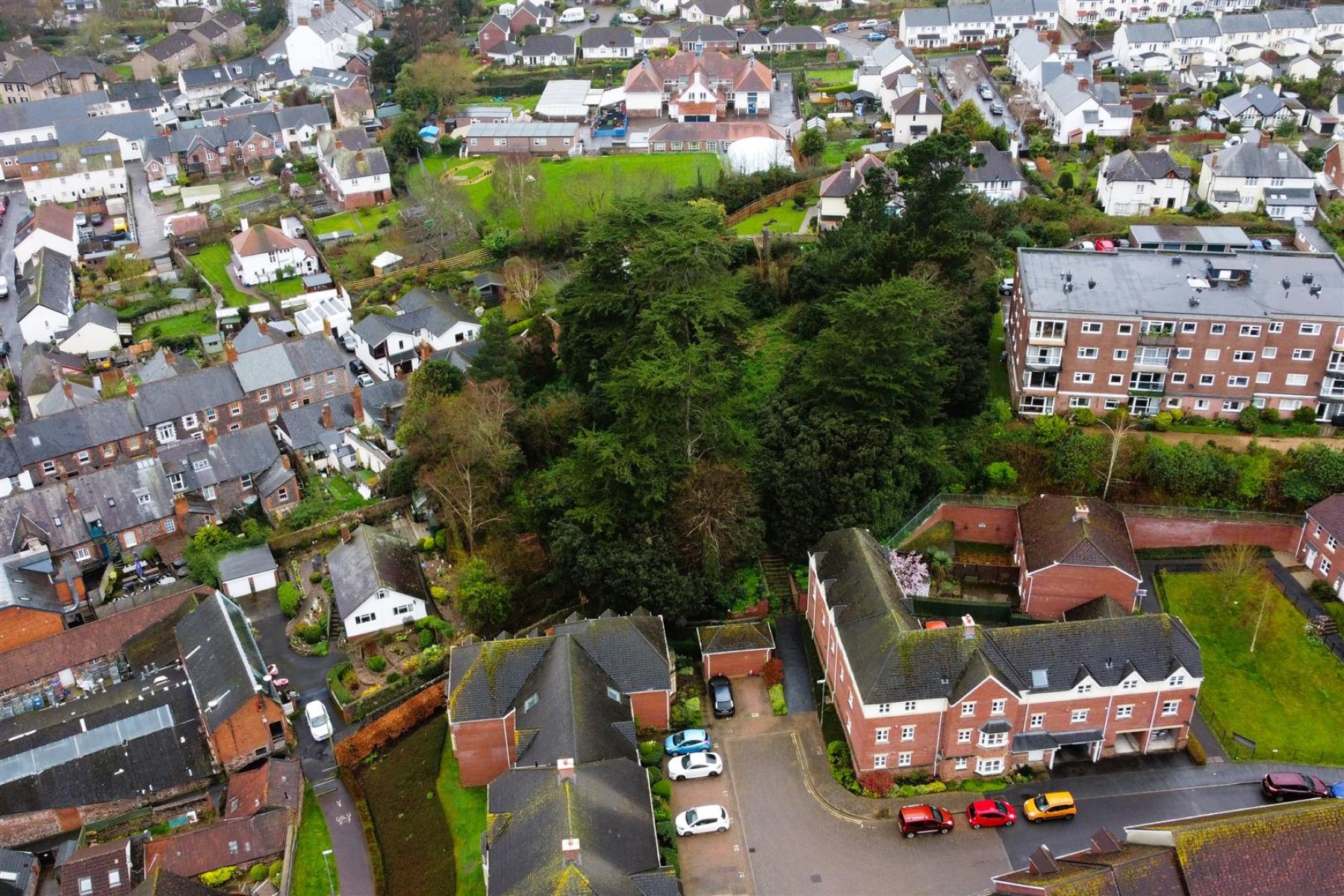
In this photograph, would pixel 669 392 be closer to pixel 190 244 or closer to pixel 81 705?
pixel 81 705

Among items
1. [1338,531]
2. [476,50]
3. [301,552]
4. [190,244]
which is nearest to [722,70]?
[476,50]

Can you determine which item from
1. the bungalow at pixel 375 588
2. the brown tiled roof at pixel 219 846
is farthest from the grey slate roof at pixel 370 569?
the brown tiled roof at pixel 219 846

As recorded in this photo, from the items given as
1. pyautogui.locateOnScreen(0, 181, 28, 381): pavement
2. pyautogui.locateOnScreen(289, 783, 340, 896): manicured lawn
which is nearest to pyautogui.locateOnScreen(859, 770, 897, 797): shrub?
pyautogui.locateOnScreen(289, 783, 340, 896): manicured lawn

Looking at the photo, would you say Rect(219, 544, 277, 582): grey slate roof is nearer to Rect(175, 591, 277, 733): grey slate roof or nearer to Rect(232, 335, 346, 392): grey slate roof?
Rect(175, 591, 277, 733): grey slate roof

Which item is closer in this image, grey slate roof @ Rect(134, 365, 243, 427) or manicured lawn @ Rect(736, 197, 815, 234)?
grey slate roof @ Rect(134, 365, 243, 427)

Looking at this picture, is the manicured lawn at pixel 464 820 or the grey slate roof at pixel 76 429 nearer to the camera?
the manicured lawn at pixel 464 820

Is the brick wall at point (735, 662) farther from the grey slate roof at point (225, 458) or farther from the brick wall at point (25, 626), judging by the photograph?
the grey slate roof at point (225, 458)
